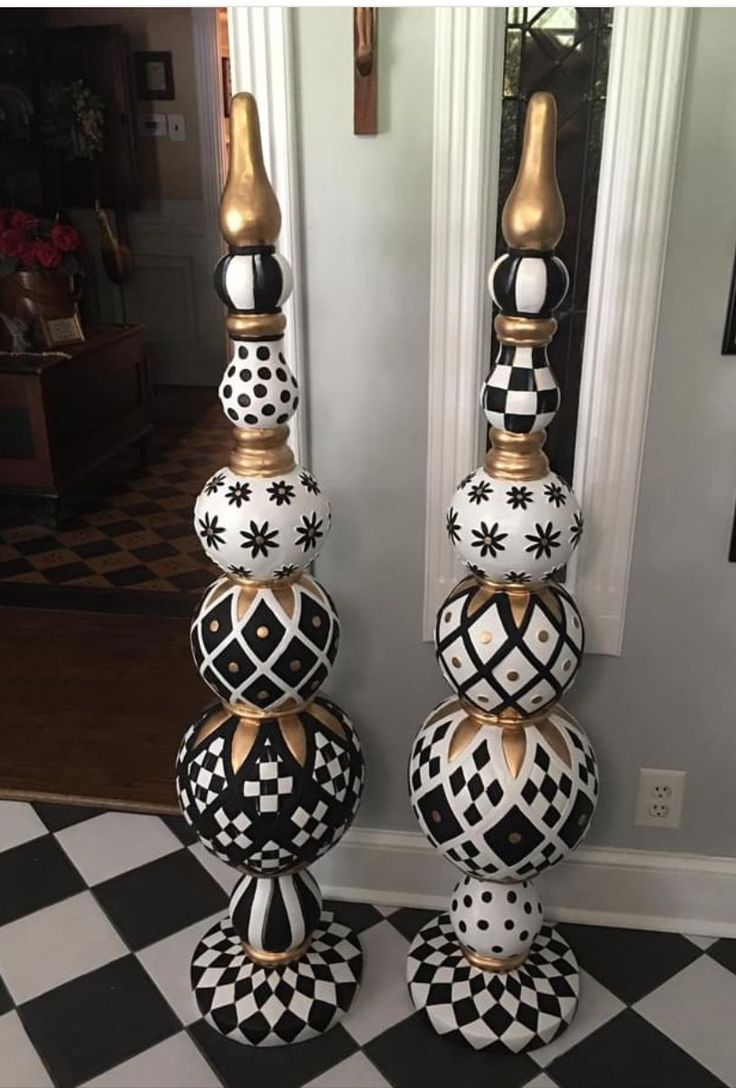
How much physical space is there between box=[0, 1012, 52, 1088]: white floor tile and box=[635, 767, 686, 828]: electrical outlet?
1108 millimetres

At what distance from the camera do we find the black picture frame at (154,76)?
5.44 metres

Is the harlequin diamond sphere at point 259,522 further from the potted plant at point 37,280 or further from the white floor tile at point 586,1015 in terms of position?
the potted plant at point 37,280

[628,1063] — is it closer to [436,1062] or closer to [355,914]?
[436,1062]

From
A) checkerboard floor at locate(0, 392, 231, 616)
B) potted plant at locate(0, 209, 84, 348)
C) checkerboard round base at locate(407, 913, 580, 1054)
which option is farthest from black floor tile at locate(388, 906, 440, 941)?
potted plant at locate(0, 209, 84, 348)

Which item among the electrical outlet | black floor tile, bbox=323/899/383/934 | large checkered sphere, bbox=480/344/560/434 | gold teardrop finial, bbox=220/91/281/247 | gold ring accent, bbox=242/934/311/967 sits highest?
gold teardrop finial, bbox=220/91/281/247

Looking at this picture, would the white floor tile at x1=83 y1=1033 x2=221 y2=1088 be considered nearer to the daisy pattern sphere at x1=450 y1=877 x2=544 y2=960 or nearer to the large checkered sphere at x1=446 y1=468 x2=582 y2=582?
the daisy pattern sphere at x1=450 y1=877 x2=544 y2=960

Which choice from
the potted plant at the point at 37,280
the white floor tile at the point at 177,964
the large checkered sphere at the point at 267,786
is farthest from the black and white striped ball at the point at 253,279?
the potted plant at the point at 37,280

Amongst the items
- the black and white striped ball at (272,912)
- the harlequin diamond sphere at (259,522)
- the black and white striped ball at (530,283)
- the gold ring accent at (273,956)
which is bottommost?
the gold ring accent at (273,956)

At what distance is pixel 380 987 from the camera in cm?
178

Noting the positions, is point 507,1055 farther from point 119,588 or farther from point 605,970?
point 119,588

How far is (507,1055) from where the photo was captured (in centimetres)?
165

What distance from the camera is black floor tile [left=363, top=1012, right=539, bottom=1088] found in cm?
160

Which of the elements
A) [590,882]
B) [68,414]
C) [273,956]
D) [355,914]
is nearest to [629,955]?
[590,882]

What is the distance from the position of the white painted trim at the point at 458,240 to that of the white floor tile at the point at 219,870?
78 centimetres
